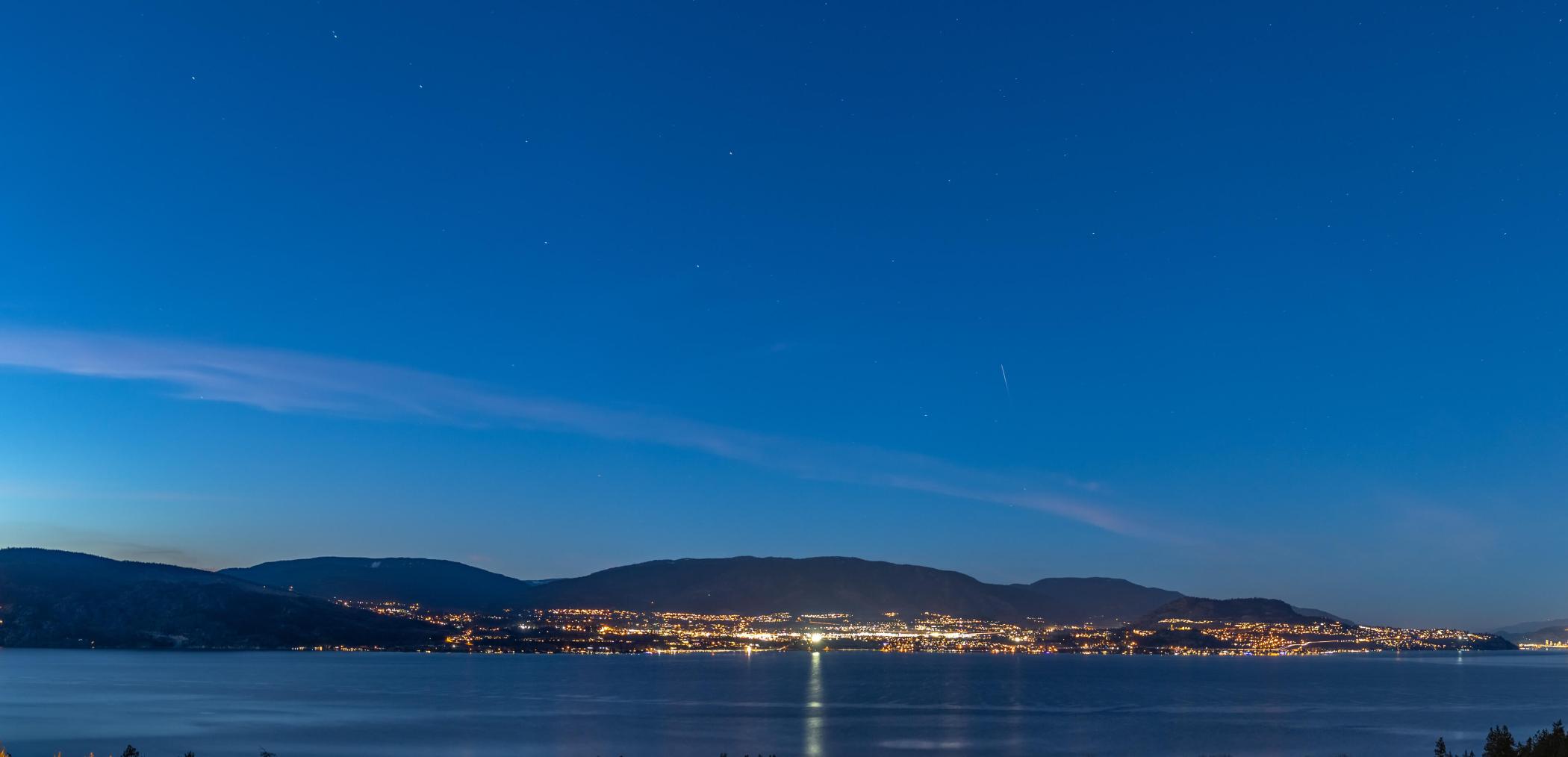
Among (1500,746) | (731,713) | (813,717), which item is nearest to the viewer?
(1500,746)

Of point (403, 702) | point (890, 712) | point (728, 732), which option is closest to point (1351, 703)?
point (890, 712)

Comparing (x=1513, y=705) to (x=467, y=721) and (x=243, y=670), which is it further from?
(x=243, y=670)

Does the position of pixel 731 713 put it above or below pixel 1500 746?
below

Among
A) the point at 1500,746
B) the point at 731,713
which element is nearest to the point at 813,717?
the point at 731,713

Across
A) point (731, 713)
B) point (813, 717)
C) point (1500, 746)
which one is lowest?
point (731, 713)

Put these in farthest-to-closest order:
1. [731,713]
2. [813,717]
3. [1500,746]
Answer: [731,713] < [813,717] < [1500,746]

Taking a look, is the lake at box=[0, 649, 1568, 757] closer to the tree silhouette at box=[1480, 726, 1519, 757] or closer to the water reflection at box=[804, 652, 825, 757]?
the water reflection at box=[804, 652, 825, 757]

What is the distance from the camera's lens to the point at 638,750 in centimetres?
8006

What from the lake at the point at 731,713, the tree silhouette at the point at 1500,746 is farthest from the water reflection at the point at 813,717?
the tree silhouette at the point at 1500,746

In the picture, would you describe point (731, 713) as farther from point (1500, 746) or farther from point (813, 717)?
point (1500, 746)

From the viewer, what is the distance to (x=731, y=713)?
361 ft

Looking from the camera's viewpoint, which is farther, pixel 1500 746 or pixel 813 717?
pixel 813 717

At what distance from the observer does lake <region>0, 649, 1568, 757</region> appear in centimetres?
8300

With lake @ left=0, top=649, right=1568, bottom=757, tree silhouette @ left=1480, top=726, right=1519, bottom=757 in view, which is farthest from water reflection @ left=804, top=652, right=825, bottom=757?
tree silhouette @ left=1480, top=726, right=1519, bottom=757
